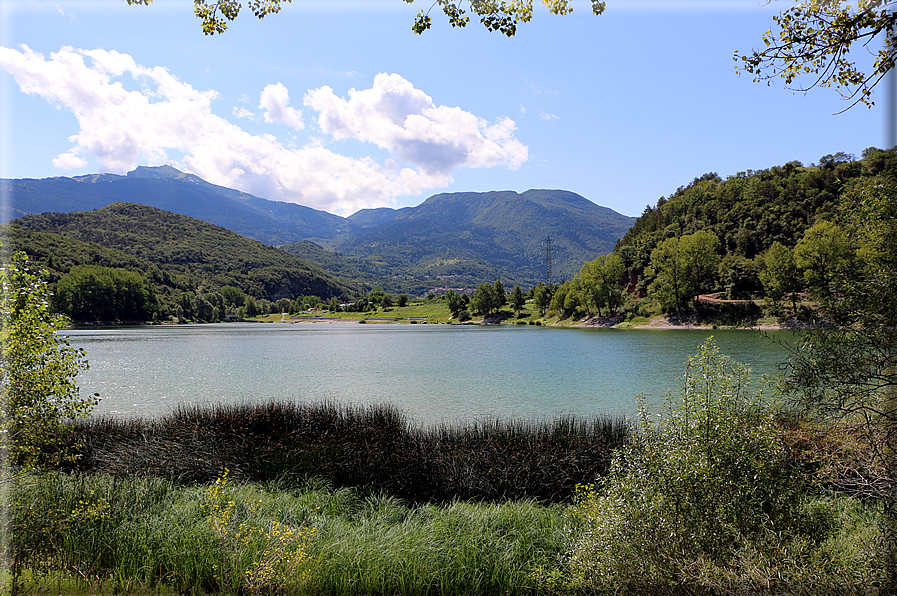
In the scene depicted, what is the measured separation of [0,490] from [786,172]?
419ft

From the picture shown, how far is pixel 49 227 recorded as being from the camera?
469ft

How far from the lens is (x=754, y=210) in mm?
79688

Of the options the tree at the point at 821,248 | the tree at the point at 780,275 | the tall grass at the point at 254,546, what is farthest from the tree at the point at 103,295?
the tree at the point at 780,275

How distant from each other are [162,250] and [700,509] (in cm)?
18911

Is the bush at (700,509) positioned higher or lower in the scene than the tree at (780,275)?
lower

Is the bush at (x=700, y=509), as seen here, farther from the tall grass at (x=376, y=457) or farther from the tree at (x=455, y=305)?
the tree at (x=455, y=305)

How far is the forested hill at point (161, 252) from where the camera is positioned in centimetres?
11688

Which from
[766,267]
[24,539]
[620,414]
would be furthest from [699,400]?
[766,267]

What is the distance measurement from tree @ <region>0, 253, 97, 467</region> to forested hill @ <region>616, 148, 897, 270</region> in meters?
78.4

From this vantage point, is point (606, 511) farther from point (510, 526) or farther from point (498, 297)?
point (498, 297)

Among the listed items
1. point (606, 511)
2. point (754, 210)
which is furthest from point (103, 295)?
point (754, 210)

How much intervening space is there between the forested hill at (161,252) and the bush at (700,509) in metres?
123

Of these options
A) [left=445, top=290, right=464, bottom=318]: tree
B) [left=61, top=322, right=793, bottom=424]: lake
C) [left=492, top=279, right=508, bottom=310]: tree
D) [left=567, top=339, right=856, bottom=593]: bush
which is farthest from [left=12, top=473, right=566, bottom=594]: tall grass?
[left=445, top=290, right=464, bottom=318]: tree

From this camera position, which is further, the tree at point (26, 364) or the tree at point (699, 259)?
the tree at point (699, 259)
